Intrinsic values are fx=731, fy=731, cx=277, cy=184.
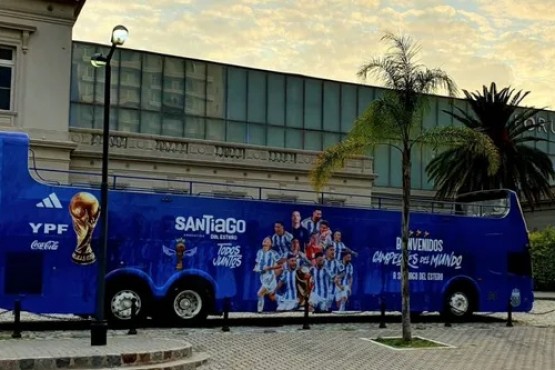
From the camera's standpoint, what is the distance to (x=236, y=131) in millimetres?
43781

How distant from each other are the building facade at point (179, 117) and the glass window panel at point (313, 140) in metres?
0.09

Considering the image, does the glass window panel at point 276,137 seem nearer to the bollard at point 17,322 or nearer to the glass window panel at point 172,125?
the glass window panel at point 172,125

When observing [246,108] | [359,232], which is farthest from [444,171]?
[359,232]

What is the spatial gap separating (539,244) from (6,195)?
3188 cm

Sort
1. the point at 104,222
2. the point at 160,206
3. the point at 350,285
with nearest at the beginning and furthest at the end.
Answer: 1. the point at 104,222
2. the point at 160,206
3. the point at 350,285

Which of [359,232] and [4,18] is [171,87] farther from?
[359,232]

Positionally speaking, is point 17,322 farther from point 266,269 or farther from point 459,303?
point 459,303

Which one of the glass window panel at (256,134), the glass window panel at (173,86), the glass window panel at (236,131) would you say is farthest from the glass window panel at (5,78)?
the glass window panel at (256,134)

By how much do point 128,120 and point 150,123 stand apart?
1.26 meters

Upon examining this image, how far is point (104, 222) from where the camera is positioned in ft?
47.1

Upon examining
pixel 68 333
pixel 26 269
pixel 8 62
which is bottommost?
pixel 68 333

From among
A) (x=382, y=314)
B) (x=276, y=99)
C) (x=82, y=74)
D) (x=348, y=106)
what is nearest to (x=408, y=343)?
(x=382, y=314)

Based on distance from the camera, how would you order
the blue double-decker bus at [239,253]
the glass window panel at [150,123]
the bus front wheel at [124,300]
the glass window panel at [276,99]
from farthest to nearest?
the glass window panel at [276,99]
the glass window panel at [150,123]
the bus front wheel at [124,300]
the blue double-decker bus at [239,253]

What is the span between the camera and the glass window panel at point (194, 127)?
4225 cm
